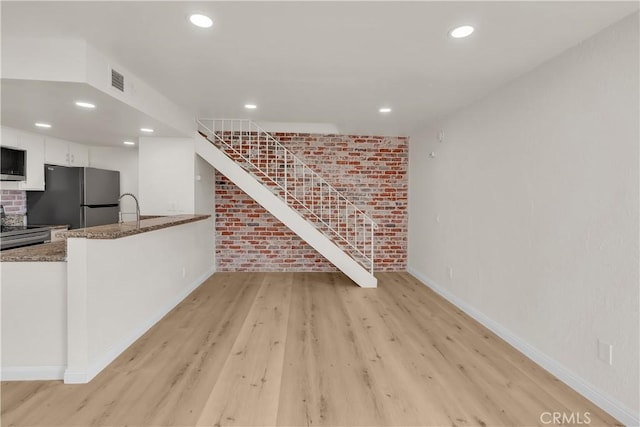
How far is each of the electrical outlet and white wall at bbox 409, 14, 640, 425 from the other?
0.02m

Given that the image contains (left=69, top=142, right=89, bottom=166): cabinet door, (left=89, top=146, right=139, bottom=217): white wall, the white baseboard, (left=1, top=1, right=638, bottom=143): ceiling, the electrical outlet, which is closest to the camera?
(left=1, top=1, right=638, bottom=143): ceiling

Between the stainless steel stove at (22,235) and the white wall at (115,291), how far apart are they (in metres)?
1.92

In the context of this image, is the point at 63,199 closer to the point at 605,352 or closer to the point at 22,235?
the point at 22,235

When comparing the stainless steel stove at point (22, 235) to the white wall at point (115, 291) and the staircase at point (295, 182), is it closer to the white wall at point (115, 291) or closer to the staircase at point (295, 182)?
the white wall at point (115, 291)

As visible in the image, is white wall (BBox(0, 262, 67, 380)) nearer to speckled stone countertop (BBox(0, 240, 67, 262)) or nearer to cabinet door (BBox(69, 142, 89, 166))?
speckled stone countertop (BBox(0, 240, 67, 262))

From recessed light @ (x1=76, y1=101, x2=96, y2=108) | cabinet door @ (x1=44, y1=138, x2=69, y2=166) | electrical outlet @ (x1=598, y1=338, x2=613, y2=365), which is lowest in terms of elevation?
electrical outlet @ (x1=598, y1=338, x2=613, y2=365)

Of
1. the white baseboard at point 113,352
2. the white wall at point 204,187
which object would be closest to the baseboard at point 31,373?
the white baseboard at point 113,352

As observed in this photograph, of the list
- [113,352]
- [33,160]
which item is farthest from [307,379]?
[33,160]

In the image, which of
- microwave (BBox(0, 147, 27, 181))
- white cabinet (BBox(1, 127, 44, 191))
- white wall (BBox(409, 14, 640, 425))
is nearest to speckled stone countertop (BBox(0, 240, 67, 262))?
microwave (BBox(0, 147, 27, 181))

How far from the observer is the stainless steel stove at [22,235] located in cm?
369

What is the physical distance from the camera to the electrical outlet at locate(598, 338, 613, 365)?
1.96m

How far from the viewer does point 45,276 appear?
2.27 metres

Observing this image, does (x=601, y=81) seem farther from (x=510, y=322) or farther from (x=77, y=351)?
(x=77, y=351)

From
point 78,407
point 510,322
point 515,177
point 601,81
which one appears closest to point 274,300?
point 78,407
